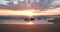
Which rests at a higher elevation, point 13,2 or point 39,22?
point 13,2

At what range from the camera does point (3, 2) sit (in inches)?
29.1

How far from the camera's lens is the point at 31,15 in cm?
74

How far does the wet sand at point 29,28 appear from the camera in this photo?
747mm

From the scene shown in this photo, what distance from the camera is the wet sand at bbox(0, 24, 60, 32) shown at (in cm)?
75

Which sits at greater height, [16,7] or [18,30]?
[16,7]

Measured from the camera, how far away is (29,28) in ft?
2.46

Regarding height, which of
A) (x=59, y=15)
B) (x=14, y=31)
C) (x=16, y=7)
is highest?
(x=16, y=7)

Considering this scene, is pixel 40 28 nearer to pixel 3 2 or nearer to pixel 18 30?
pixel 18 30

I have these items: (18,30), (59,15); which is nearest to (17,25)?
(18,30)

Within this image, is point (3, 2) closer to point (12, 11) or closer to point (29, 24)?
point (12, 11)

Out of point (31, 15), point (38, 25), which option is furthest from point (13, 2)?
point (38, 25)

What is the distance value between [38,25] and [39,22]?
0.03 meters

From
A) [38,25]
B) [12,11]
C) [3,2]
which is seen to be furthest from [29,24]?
[3,2]

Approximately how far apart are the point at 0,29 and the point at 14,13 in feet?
0.64
